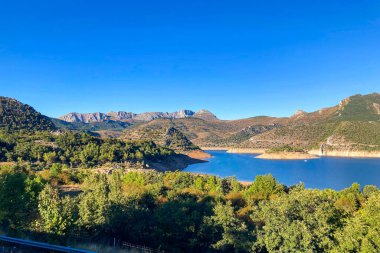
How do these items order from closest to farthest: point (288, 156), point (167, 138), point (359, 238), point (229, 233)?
point (359, 238) < point (229, 233) < point (288, 156) < point (167, 138)

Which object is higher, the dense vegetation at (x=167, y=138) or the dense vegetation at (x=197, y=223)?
the dense vegetation at (x=167, y=138)

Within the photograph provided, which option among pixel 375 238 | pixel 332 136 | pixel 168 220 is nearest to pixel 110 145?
pixel 168 220

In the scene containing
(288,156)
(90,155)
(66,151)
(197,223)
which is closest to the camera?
(197,223)

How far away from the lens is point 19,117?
11431 centimetres

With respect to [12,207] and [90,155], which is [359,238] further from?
[90,155]

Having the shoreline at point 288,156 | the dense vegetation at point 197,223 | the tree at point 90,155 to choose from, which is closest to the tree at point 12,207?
the dense vegetation at point 197,223

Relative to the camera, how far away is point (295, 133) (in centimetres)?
19888

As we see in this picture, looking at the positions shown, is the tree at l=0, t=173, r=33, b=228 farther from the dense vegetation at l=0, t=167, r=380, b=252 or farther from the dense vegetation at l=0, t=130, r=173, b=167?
the dense vegetation at l=0, t=130, r=173, b=167

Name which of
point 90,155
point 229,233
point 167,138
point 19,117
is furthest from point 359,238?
point 167,138

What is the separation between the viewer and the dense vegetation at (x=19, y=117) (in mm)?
106250

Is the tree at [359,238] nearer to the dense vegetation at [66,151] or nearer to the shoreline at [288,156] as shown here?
the dense vegetation at [66,151]

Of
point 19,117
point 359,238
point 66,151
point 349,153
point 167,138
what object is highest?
point 19,117

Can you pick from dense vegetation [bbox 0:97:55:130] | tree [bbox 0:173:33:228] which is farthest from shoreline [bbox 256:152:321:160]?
tree [bbox 0:173:33:228]

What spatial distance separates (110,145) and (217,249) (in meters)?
83.3
